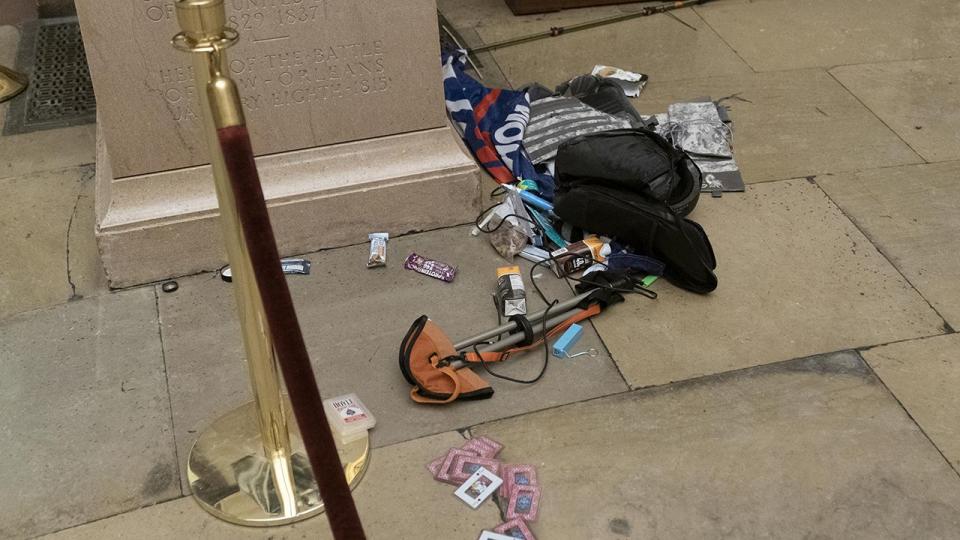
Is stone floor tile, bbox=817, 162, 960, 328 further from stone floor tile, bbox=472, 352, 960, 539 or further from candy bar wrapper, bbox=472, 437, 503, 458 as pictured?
candy bar wrapper, bbox=472, 437, 503, 458

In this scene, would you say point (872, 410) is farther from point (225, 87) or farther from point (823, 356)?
point (225, 87)

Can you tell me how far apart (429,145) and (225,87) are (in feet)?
5.71

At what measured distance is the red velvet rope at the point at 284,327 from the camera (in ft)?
5.72

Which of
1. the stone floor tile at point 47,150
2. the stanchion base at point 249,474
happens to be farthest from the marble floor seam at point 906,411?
the stone floor tile at point 47,150

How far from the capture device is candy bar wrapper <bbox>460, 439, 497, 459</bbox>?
2734mm

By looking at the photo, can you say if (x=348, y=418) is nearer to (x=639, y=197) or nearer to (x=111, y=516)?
(x=111, y=516)

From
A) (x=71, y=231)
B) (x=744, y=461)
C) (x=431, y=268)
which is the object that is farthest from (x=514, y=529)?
(x=71, y=231)

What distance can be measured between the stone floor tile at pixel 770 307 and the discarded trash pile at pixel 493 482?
0.56 meters

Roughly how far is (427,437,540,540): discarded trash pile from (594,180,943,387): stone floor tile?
56 cm

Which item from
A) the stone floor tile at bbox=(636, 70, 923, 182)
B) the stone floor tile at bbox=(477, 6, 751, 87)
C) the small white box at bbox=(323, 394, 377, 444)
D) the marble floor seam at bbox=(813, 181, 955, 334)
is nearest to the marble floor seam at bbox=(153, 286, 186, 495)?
the small white box at bbox=(323, 394, 377, 444)

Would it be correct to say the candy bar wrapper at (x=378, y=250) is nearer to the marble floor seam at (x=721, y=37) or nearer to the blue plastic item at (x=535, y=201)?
the blue plastic item at (x=535, y=201)

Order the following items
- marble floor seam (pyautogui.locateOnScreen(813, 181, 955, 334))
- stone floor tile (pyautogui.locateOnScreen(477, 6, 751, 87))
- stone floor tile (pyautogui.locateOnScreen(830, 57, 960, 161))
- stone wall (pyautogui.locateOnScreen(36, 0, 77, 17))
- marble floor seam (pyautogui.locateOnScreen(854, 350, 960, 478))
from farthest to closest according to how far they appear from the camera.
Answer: stone wall (pyautogui.locateOnScreen(36, 0, 77, 17)) < stone floor tile (pyautogui.locateOnScreen(477, 6, 751, 87)) < stone floor tile (pyautogui.locateOnScreen(830, 57, 960, 161)) < marble floor seam (pyautogui.locateOnScreen(813, 181, 955, 334)) < marble floor seam (pyautogui.locateOnScreen(854, 350, 960, 478))

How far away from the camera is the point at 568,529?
2525 mm

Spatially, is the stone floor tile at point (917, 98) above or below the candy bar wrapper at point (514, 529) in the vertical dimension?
above
